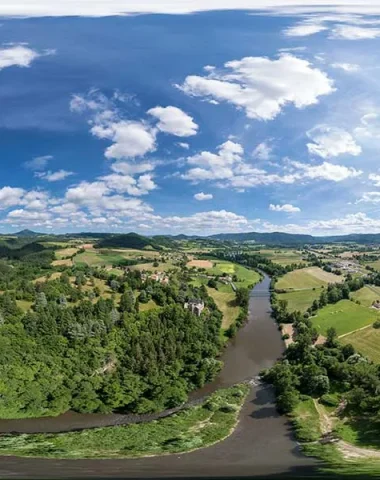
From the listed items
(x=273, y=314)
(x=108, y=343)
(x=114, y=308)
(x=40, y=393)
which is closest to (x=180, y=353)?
(x=108, y=343)

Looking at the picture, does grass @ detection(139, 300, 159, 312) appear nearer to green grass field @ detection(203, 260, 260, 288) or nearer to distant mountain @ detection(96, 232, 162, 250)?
green grass field @ detection(203, 260, 260, 288)

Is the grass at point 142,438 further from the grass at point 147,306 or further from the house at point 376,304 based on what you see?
the house at point 376,304

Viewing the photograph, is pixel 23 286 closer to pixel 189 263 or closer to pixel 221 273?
pixel 221 273

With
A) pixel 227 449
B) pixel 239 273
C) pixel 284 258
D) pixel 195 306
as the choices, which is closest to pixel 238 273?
pixel 239 273

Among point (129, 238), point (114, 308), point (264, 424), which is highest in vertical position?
point (129, 238)

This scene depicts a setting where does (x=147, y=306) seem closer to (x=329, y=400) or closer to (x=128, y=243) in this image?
(x=329, y=400)

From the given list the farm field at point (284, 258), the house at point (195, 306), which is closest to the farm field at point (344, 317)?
the house at point (195, 306)
